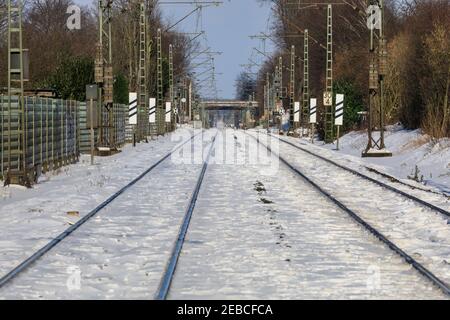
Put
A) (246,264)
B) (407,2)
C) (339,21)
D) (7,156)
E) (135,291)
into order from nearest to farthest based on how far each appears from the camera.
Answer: (135,291) < (246,264) < (7,156) < (407,2) < (339,21)

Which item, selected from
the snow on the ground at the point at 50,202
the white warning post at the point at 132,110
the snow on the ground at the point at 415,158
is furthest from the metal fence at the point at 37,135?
the white warning post at the point at 132,110

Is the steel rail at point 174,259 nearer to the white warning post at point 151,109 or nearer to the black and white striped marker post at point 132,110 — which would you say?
the black and white striped marker post at point 132,110

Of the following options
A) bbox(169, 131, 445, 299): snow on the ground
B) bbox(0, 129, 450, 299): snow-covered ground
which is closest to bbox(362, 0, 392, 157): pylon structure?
bbox(0, 129, 450, 299): snow-covered ground

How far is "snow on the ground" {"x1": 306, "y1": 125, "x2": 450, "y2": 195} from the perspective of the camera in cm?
2415

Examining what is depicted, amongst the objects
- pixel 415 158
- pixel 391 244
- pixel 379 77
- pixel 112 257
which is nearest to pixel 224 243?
pixel 112 257

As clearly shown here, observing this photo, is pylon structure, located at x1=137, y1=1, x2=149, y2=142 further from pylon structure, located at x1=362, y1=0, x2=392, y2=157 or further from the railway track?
the railway track

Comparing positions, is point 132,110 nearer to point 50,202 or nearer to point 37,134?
point 37,134

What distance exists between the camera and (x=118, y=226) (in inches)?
526

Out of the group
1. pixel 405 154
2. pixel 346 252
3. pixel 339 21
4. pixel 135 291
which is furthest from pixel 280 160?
pixel 339 21

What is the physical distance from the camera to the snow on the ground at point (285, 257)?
→ 8453 millimetres

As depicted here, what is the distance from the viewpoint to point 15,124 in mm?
21984

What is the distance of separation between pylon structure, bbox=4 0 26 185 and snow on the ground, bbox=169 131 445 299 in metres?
6.00
